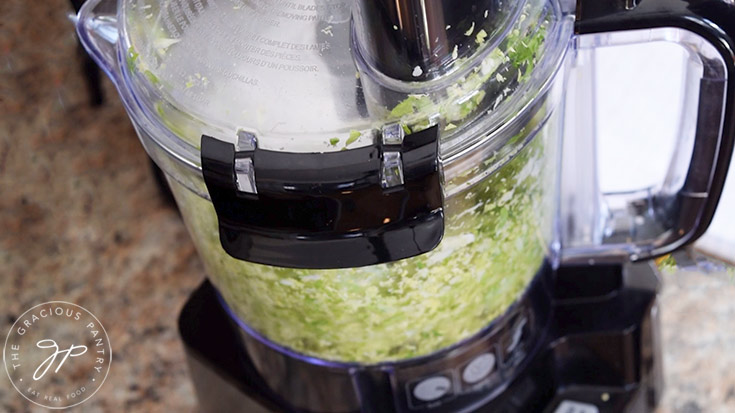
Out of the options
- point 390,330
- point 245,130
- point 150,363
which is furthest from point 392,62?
point 150,363

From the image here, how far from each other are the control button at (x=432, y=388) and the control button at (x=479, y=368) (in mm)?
14

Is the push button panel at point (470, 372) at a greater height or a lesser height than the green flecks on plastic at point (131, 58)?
lesser

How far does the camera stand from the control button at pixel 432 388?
0.62 meters

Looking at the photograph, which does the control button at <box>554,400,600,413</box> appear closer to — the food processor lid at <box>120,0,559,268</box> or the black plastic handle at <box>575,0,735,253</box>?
the black plastic handle at <box>575,0,735,253</box>

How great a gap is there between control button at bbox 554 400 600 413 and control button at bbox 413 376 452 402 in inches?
4.0

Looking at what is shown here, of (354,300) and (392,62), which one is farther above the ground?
(392,62)

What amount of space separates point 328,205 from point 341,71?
0.07m

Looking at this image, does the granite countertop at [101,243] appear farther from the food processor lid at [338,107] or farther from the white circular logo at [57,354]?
the food processor lid at [338,107]

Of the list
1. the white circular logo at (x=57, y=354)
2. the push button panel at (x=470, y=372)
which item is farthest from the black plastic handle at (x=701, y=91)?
the white circular logo at (x=57, y=354)

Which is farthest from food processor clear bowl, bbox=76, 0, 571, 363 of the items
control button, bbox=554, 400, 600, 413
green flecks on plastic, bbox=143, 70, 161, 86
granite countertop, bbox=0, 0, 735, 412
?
granite countertop, bbox=0, 0, 735, 412

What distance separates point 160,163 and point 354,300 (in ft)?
0.46

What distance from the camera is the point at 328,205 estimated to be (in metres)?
0.45

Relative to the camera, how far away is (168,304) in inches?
33.8

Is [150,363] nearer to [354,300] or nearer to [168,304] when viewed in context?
[168,304]
